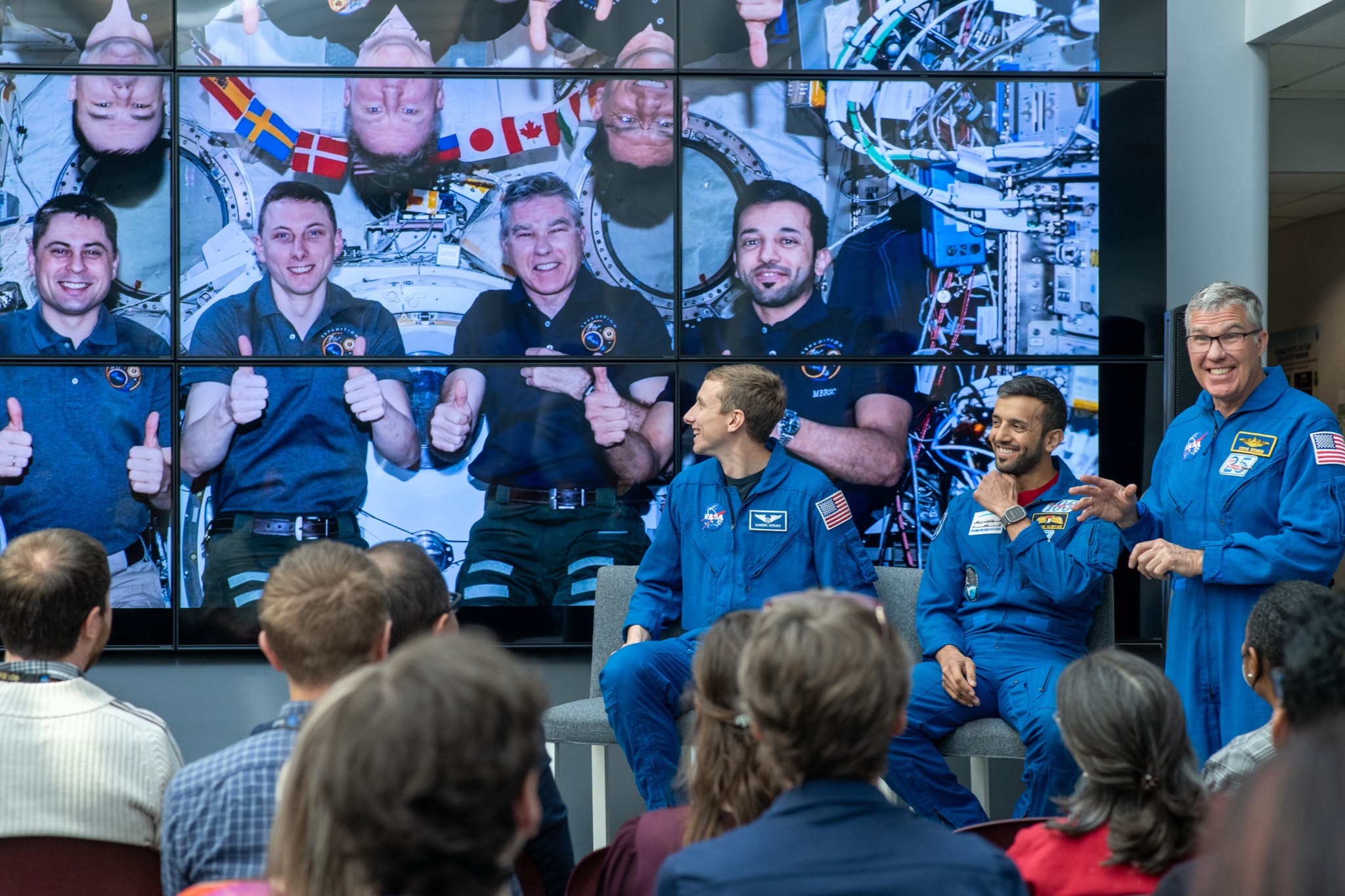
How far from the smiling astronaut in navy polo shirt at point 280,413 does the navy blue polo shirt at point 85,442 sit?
0.19 m

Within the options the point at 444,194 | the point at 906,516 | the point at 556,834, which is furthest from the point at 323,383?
the point at 556,834

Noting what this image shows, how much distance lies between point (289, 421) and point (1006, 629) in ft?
8.85

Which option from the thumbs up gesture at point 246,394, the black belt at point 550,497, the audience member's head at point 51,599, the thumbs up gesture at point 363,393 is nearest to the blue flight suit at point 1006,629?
the black belt at point 550,497

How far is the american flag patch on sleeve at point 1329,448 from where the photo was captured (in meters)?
2.98

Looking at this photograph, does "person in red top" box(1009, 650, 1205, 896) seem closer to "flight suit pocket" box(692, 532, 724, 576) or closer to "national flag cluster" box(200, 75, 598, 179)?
"flight suit pocket" box(692, 532, 724, 576)

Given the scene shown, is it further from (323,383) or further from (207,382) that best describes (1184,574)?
(207,382)

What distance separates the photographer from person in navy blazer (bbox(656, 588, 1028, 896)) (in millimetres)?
1271

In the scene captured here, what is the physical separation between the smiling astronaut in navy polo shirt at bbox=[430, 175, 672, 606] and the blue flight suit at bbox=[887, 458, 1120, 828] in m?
1.32

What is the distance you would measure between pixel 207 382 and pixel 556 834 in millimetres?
2895

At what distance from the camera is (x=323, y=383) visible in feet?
14.2

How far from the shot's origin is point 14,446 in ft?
14.0

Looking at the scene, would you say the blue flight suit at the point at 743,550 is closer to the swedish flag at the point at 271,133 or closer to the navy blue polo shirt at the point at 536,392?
the navy blue polo shirt at the point at 536,392

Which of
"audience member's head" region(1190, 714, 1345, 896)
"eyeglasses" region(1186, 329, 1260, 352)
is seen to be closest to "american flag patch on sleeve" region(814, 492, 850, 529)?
"eyeglasses" region(1186, 329, 1260, 352)

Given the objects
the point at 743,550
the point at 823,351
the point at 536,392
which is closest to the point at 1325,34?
the point at 823,351
